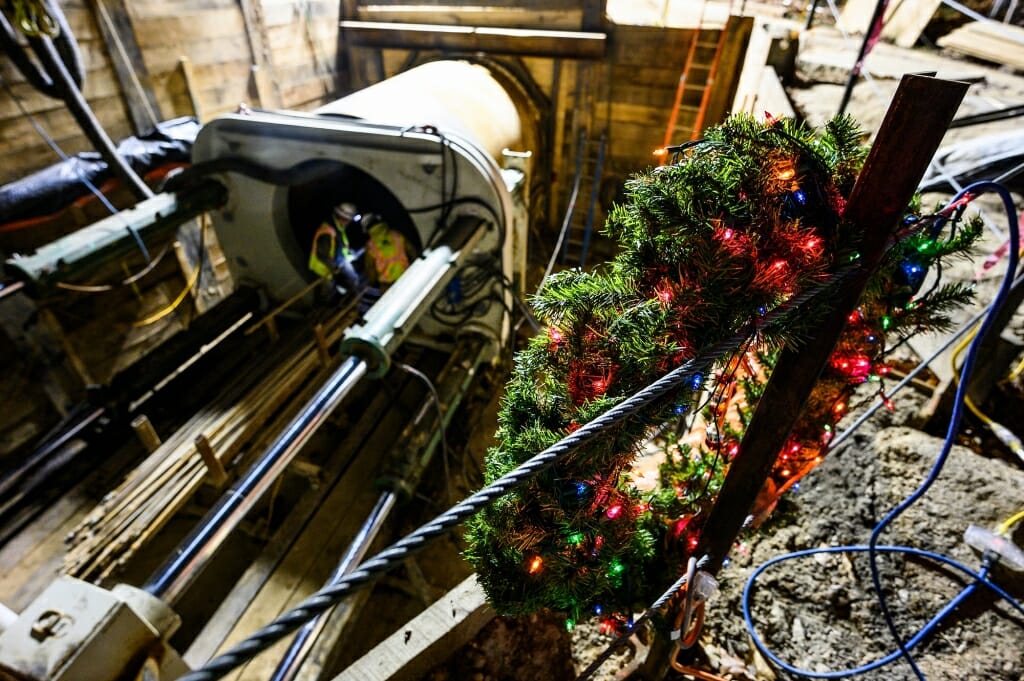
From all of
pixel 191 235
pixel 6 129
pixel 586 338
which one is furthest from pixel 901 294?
pixel 191 235

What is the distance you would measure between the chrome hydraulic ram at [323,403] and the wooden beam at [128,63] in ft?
A: 11.2

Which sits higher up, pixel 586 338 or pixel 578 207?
pixel 586 338

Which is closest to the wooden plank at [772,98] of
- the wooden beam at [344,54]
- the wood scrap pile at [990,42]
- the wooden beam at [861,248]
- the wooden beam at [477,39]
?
the wooden beam at [477,39]

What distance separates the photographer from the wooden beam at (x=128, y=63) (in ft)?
12.2

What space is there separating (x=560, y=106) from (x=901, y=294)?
4.64m

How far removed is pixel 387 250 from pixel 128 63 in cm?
282

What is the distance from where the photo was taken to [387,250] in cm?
352

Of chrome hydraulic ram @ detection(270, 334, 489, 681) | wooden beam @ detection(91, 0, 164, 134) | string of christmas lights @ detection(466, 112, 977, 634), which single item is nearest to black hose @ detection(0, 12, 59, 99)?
wooden beam @ detection(91, 0, 164, 134)

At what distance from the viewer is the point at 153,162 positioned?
3855 millimetres

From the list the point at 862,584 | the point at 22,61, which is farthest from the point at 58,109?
the point at 862,584

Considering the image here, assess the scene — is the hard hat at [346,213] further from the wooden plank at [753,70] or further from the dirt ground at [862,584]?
the wooden plank at [753,70]

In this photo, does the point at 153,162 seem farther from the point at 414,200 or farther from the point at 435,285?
the point at 435,285

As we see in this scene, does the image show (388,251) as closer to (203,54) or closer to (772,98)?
(203,54)

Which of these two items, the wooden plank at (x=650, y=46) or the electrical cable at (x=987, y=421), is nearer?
the electrical cable at (x=987, y=421)
